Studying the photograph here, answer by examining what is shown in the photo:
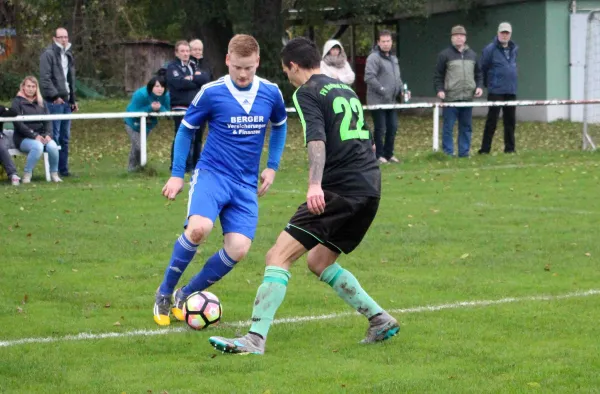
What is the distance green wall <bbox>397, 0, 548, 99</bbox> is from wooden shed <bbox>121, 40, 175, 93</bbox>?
19630 millimetres

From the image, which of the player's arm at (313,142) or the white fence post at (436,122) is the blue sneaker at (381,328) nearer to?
the player's arm at (313,142)

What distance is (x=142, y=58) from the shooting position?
55.8 metres

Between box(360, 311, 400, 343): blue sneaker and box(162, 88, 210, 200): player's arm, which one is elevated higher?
box(162, 88, 210, 200): player's arm

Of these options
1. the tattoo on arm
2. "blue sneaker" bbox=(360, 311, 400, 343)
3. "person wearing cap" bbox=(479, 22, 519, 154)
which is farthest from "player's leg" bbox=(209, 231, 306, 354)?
"person wearing cap" bbox=(479, 22, 519, 154)

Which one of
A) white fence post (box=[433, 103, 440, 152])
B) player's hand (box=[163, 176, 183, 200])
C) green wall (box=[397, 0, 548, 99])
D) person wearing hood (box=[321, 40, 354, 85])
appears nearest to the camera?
player's hand (box=[163, 176, 183, 200])

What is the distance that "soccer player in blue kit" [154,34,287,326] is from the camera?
288 inches

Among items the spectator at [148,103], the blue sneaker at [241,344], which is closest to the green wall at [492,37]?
the spectator at [148,103]

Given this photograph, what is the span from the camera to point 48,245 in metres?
10.9

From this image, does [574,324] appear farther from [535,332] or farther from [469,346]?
[469,346]

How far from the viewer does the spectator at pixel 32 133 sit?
16.1 metres

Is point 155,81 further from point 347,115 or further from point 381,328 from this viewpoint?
point 381,328

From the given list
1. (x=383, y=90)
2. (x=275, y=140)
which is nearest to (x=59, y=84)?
(x=383, y=90)

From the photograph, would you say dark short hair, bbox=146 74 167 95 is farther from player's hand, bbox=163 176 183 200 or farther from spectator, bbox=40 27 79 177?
player's hand, bbox=163 176 183 200

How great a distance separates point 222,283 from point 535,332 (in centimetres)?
291
